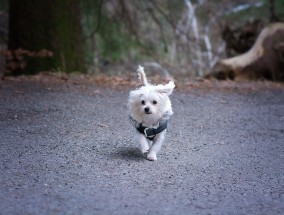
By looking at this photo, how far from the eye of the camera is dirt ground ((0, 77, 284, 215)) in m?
4.98

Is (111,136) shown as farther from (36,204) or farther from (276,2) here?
(276,2)

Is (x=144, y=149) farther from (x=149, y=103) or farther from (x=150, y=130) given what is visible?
(x=149, y=103)

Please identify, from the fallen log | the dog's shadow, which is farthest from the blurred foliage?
the dog's shadow

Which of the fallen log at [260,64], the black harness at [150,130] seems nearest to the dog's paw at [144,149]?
the black harness at [150,130]

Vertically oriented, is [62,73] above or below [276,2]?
below

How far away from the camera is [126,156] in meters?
6.46

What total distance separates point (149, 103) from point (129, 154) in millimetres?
775

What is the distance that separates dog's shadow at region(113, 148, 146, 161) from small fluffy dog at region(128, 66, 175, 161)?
0.44ft

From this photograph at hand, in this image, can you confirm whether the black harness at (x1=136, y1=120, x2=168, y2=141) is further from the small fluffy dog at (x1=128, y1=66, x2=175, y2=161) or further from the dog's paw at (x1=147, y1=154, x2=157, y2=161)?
the dog's paw at (x1=147, y1=154, x2=157, y2=161)

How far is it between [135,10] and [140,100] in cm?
1192

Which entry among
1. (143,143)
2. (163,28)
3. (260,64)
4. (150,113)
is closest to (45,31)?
(260,64)

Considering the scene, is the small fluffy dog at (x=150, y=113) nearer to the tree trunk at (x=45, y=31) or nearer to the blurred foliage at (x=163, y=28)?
the tree trunk at (x=45, y=31)

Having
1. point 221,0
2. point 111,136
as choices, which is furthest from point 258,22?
point 111,136

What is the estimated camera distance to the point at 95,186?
535 centimetres
